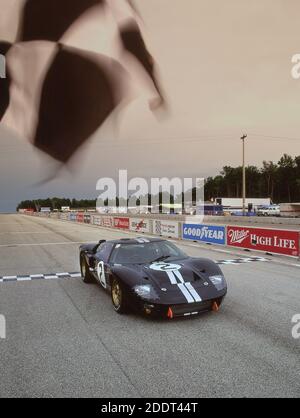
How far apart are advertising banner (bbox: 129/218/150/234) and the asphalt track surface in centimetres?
1857

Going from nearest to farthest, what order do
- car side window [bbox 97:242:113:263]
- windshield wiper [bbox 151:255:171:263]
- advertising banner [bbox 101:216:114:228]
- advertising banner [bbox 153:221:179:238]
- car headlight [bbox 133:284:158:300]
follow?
car headlight [bbox 133:284:158:300] < windshield wiper [bbox 151:255:171:263] < car side window [bbox 97:242:113:263] < advertising banner [bbox 153:221:179:238] < advertising banner [bbox 101:216:114:228]

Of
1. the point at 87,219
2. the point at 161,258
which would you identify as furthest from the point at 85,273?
the point at 87,219

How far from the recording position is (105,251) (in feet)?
24.8

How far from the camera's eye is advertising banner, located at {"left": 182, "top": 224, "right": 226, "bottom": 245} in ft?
56.7

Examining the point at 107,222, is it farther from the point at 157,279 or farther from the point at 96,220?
the point at 157,279

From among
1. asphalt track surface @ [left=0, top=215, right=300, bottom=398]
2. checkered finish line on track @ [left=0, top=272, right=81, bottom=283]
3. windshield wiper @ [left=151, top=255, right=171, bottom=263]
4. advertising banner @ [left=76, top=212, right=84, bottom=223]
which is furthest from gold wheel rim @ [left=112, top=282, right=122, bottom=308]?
advertising banner @ [left=76, top=212, right=84, bottom=223]

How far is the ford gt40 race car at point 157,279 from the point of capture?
5383 mm

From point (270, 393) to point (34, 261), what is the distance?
34.8 ft

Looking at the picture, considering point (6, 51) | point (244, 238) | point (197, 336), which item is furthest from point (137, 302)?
point (244, 238)

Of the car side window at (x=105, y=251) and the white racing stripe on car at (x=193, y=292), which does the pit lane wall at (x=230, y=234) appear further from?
the white racing stripe on car at (x=193, y=292)

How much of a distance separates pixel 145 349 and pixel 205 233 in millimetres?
14451

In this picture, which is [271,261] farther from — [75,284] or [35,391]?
[35,391]

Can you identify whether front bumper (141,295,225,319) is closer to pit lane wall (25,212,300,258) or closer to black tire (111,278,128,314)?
black tire (111,278,128,314)
